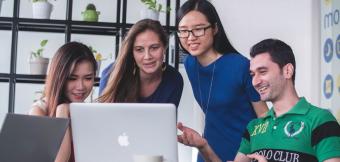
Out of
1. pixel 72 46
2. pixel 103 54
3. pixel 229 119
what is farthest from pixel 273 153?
pixel 103 54

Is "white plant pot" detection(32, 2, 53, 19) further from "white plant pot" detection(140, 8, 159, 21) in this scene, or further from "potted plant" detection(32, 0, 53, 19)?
"white plant pot" detection(140, 8, 159, 21)

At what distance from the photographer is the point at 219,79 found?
2102 millimetres

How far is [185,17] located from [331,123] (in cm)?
84

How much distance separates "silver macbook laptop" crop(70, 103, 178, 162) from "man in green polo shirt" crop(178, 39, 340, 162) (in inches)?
8.7

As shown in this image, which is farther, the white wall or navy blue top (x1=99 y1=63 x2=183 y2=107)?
the white wall

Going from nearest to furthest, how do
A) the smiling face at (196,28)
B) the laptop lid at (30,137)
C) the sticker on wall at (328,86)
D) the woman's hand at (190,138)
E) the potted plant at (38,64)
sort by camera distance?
the laptop lid at (30,137)
the woman's hand at (190,138)
the smiling face at (196,28)
the sticker on wall at (328,86)
the potted plant at (38,64)

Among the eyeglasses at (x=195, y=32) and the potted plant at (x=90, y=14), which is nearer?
the eyeglasses at (x=195, y=32)

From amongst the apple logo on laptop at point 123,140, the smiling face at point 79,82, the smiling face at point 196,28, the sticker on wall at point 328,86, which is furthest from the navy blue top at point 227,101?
the sticker on wall at point 328,86

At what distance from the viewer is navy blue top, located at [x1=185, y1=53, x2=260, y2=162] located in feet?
6.75

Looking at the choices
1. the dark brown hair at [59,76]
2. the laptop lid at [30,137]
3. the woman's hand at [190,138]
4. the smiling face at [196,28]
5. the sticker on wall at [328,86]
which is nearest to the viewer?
the laptop lid at [30,137]

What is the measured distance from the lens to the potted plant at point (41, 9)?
3.58m

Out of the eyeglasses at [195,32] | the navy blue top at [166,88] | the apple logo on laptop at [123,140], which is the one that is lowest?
the apple logo on laptop at [123,140]

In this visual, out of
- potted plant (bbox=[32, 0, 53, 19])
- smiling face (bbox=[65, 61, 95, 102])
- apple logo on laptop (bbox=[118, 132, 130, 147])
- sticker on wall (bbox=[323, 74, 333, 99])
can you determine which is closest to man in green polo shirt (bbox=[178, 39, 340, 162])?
apple logo on laptop (bbox=[118, 132, 130, 147])

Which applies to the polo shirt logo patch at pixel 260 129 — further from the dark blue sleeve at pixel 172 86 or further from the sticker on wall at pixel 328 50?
the sticker on wall at pixel 328 50
